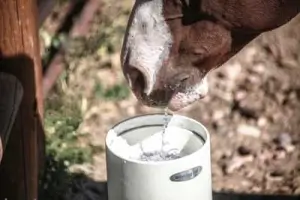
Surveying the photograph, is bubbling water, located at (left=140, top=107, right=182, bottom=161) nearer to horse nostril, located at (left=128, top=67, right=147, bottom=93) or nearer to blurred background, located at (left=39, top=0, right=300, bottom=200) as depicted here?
horse nostril, located at (left=128, top=67, right=147, bottom=93)

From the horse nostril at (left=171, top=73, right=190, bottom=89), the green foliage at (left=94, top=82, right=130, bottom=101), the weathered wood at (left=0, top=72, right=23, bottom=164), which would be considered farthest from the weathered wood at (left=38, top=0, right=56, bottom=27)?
the horse nostril at (left=171, top=73, right=190, bottom=89)

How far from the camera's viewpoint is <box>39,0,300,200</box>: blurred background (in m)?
3.09

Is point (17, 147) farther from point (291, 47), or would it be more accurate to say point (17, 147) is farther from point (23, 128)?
point (291, 47)

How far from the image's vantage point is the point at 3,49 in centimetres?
253

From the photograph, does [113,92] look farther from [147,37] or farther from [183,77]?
[147,37]

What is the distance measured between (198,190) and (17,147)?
1.97 ft

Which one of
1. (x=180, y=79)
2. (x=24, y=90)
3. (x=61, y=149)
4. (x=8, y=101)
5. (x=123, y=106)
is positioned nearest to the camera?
(x=180, y=79)

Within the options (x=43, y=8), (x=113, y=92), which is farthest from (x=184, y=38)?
(x=113, y=92)

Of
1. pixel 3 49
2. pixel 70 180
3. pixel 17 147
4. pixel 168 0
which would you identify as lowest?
pixel 70 180

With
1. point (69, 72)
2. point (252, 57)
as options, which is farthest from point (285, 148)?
point (69, 72)

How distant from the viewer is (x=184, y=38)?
2.22 meters

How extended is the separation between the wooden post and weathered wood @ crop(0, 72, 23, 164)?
87 millimetres

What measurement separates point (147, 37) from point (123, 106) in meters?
1.34

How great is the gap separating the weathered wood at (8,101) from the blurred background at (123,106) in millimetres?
593
